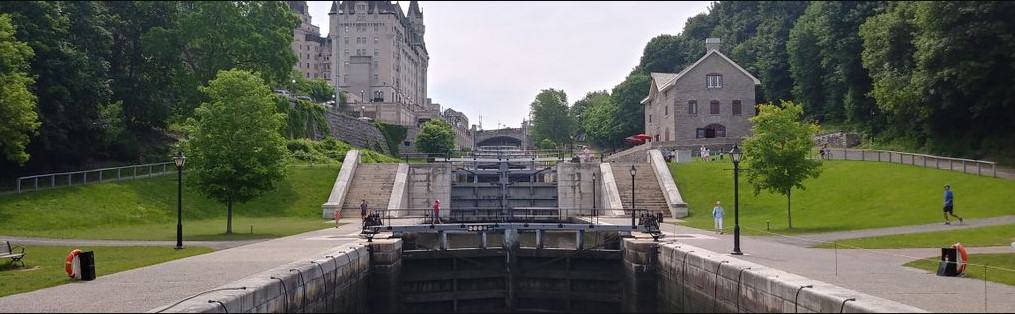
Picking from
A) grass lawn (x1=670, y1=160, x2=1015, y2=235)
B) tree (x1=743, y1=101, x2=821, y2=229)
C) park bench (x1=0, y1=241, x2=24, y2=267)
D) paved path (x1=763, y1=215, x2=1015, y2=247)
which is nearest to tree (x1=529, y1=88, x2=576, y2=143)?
grass lawn (x1=670, y1=160, x2=1015, y2=235)

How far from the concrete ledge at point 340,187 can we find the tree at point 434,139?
2032 inches

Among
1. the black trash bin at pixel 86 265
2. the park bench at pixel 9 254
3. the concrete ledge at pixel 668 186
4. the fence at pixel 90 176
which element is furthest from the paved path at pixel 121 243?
the concrete ledge at pixel 668 186

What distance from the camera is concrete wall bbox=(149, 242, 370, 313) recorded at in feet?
43.4

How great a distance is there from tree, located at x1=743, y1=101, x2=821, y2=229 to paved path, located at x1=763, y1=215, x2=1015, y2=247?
186 inches

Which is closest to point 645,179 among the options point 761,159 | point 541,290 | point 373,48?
point 761,159

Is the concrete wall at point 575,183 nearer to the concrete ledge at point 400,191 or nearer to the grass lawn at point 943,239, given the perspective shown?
the concrete ledge at point 400,191

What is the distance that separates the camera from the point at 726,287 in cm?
1814

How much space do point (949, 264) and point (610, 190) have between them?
2950cm

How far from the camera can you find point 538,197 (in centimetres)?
5034

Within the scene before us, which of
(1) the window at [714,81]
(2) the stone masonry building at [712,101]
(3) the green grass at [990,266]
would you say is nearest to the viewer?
(3) the green grass at [990,266]

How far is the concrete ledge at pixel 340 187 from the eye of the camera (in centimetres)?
4375

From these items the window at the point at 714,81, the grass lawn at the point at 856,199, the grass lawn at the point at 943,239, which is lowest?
the grass lawn at the point at 943,239

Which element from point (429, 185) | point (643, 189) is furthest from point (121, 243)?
point (643, 189)

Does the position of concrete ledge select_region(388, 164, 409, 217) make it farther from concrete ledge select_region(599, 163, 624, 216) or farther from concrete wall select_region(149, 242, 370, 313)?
concrete wall select_region(149, 242, 370, 313)
